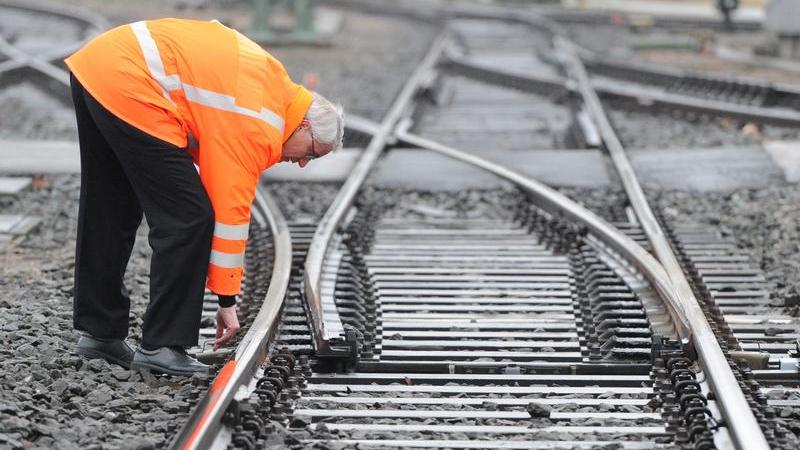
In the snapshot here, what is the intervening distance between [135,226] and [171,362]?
636 millimetres

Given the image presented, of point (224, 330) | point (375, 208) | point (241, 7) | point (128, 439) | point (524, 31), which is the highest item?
point (241, 7)

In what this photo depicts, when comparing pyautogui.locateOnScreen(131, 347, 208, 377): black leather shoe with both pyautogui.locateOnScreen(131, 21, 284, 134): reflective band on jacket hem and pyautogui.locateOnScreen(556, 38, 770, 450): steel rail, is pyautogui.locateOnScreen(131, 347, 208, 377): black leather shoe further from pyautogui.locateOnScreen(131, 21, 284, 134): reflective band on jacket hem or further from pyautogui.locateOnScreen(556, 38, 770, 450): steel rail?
pyautogui.locateOnScreen(556, 38, 770, 450): steel rail

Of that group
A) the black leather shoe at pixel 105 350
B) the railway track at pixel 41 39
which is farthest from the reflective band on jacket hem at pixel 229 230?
the railway track at pixel 41 39

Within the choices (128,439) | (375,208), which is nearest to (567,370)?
(128,439)

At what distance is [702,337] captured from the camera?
5.26 meters

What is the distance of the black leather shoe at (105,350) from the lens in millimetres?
5230

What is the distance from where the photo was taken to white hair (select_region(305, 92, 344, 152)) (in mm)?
4871

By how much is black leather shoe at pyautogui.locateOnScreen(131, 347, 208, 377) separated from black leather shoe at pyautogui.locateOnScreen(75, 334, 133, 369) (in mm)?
164

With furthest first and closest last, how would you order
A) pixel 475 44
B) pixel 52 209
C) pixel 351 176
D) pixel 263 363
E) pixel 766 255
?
pixel 475 44 < pixel 351 176 < pixel 52 209 < pixel 766 255 < pixel 263 363

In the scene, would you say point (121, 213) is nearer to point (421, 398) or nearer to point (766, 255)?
point (421, 398)

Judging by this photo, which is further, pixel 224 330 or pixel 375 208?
pixel 375 208

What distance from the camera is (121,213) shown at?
521 cm

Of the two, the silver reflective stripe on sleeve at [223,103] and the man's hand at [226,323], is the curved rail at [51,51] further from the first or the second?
the silver reflective stripe on sleeve at [223,103]

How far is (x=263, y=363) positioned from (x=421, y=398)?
67cm
